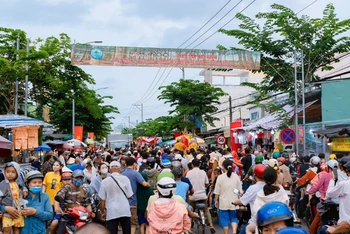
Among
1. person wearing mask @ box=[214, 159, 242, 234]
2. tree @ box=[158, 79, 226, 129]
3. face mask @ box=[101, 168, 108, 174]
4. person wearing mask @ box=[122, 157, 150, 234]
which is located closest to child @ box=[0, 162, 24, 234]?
person wearing mask @ box=[122, 157, 150, 234]

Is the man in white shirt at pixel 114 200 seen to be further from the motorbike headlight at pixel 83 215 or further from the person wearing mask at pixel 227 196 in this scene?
the person wearing mask at pixel 227 196

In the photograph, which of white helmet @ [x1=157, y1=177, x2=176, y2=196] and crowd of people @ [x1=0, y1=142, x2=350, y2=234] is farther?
white helmet @ [x1=157, y1=177, x2=176, y2=196]

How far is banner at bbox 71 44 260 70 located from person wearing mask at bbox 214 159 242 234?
14386 millimetres

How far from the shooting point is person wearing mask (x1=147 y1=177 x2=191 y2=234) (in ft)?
21.1

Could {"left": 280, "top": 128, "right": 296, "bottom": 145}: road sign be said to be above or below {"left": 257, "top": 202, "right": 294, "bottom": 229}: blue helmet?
above

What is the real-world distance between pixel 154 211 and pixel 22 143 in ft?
40.5

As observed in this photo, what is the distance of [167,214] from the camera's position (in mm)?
6453

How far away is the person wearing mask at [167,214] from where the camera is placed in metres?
6.43

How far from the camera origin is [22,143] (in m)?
17.8

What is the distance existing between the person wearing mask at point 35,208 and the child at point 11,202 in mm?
129

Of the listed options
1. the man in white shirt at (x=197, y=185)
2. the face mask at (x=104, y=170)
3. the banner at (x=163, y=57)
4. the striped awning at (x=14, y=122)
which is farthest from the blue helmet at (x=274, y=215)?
the banner at (x=163, y=57)

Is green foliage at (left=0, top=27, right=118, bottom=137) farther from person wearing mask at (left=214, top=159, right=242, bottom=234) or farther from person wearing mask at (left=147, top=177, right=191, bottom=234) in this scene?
person wearing mask at (left=147, top=177, right=191, bottom=234)

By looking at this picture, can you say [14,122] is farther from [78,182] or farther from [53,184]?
[78,182]

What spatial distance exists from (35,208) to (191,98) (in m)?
33.8
